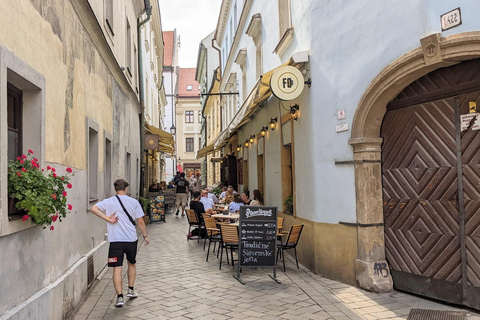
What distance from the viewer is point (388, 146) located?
6617 mm

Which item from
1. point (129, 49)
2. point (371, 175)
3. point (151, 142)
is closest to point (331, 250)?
point (371, 175)

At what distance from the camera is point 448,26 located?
207 inches

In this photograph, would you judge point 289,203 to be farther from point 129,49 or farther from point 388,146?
point 129,49

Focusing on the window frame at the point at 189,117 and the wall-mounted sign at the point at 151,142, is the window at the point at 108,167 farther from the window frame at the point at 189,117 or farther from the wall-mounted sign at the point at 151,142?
the window frame at the point at 189,117

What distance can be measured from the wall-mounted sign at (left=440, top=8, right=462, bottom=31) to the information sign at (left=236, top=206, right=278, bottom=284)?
3583mm

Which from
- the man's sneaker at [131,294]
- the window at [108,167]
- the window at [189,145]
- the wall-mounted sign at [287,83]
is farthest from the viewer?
the window at [189,145]

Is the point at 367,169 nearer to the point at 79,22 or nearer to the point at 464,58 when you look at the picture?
the point at 464,58

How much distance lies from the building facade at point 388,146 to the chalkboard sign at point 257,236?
794mm

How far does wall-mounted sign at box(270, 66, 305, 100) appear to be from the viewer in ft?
25.2

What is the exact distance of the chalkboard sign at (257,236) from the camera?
726cm

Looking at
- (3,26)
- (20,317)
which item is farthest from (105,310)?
(3,26)

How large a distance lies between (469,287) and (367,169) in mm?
2040

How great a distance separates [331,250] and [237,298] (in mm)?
1808

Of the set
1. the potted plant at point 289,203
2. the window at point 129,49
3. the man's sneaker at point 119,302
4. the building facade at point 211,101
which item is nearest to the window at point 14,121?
the man's sneaker at point 119,302
